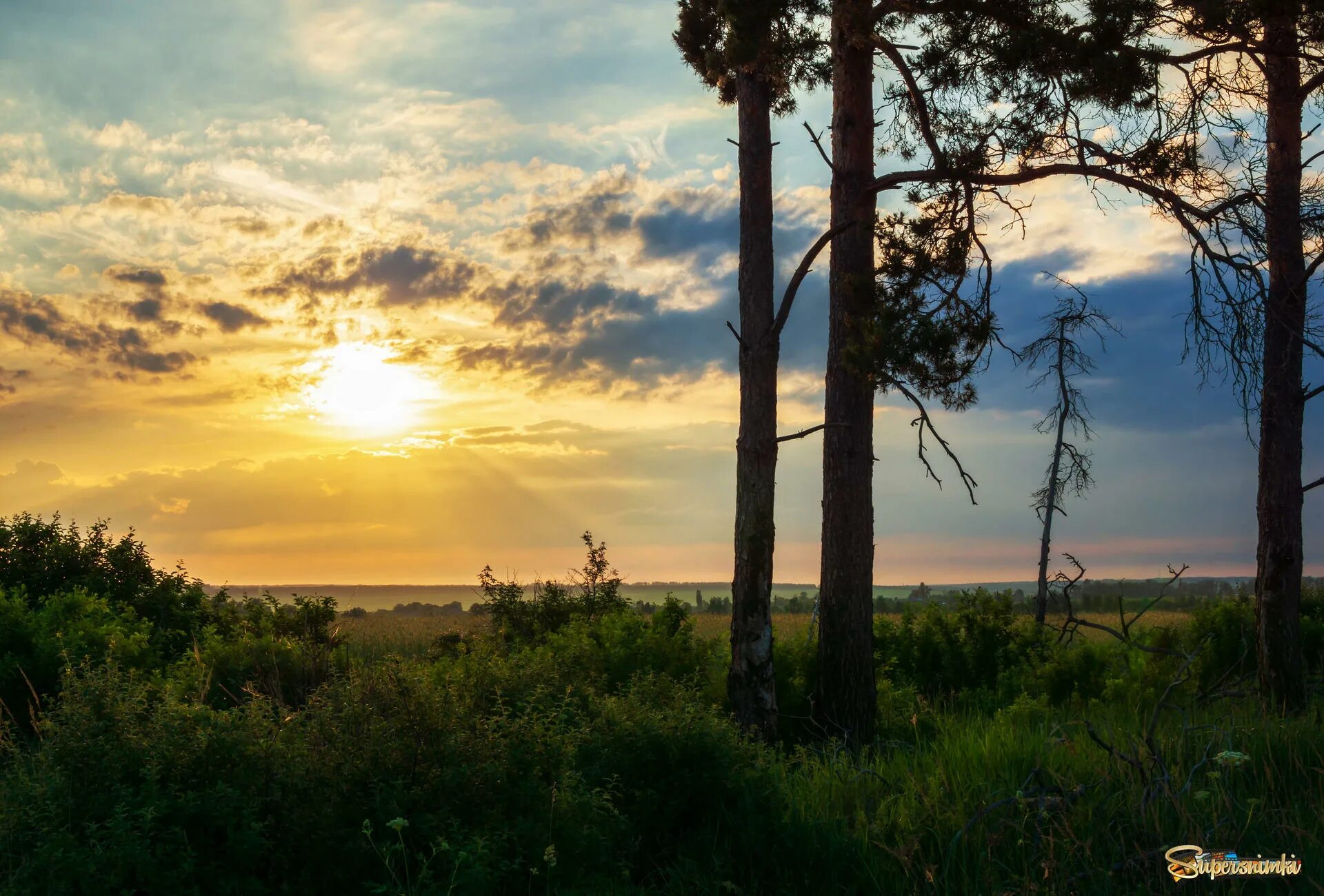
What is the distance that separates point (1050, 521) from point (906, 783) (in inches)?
631

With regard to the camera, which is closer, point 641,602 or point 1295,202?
point 1295,202

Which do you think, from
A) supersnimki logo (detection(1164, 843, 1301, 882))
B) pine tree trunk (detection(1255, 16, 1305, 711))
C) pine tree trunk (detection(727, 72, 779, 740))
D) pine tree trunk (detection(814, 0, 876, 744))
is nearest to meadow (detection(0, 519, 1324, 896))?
supersnimki logo (detection(1164, 843, 1301, 882))

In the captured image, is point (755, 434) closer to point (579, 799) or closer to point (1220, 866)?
point (579, 799)

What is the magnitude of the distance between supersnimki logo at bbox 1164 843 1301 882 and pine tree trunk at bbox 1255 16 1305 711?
8.75m

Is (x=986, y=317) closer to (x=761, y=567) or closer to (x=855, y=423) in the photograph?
(x=855, y=423)

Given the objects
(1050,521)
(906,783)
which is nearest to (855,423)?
(906,783)

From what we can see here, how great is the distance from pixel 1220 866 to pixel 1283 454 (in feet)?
31.6

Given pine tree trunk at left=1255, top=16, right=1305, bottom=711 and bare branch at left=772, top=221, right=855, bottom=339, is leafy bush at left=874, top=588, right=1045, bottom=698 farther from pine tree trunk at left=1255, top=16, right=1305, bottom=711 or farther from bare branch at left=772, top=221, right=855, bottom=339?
bare branch at left=772, top=221, right=855, bottom=339

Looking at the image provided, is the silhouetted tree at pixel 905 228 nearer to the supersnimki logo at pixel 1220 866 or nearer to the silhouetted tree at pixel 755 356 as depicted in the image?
the silhouetted tree at pixel 755 356

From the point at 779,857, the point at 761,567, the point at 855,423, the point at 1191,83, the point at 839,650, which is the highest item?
the point at 1191,83

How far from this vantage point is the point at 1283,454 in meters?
13.1

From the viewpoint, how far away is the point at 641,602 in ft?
68.0

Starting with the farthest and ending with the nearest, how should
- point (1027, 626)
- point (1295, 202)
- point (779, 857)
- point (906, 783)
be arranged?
point (1027, 626), point (1295, 202), point (906, 783), point (779, 857)

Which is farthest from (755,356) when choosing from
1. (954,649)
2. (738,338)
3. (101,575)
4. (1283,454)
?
(101,575)
